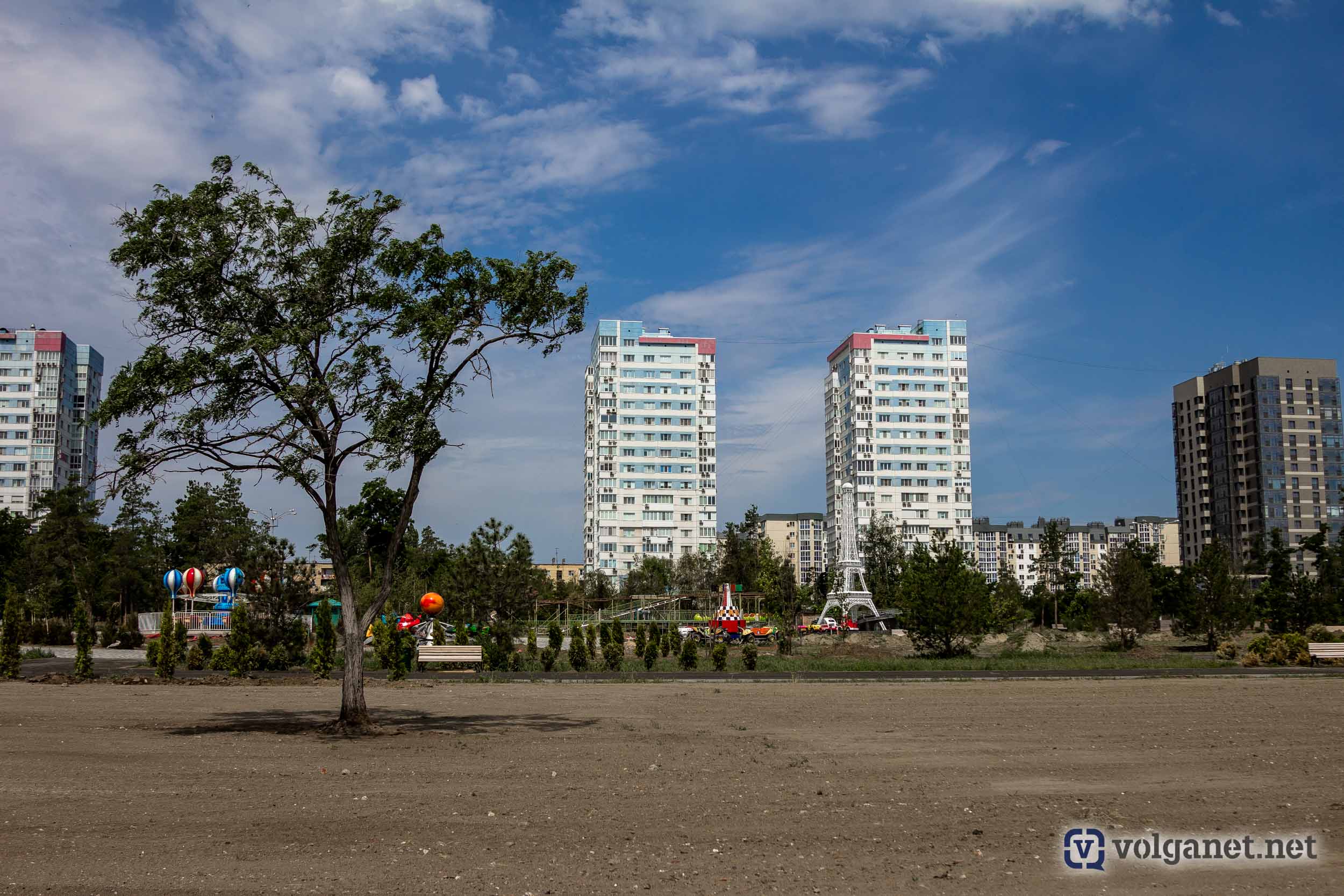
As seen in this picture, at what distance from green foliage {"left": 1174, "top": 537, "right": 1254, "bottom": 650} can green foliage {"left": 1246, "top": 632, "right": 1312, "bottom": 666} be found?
8937 millimetres

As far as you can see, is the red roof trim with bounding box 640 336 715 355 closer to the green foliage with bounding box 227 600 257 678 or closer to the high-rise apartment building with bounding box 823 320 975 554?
the high-rise apartment building with bounding box 823 320 975 554

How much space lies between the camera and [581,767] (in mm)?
13867

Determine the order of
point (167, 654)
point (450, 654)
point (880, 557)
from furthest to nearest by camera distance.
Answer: point (880, 557) → point (450, 654) → point (167, 654)

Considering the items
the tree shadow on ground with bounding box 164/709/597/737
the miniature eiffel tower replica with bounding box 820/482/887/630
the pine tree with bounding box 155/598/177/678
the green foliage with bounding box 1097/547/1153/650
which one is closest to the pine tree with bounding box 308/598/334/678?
the pine tree with bounding box 155/598/177/678

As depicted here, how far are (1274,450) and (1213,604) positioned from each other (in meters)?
98.9

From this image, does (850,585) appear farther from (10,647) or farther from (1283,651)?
(10,647)

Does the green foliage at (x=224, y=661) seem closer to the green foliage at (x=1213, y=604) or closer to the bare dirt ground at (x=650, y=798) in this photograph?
the bare dirt ground at (x=650, y=798)

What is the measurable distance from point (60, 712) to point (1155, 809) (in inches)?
789

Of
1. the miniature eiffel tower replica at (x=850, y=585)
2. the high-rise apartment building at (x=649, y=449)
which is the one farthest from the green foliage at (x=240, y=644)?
the high-rise apartment building at (x=649, y=449)

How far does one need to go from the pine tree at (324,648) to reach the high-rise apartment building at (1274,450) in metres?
126

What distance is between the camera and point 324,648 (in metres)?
31.9

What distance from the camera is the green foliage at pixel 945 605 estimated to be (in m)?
41.6

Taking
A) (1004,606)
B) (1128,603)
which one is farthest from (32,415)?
(1128,603)

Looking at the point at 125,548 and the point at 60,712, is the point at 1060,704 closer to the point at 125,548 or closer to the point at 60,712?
the point at 60,712
